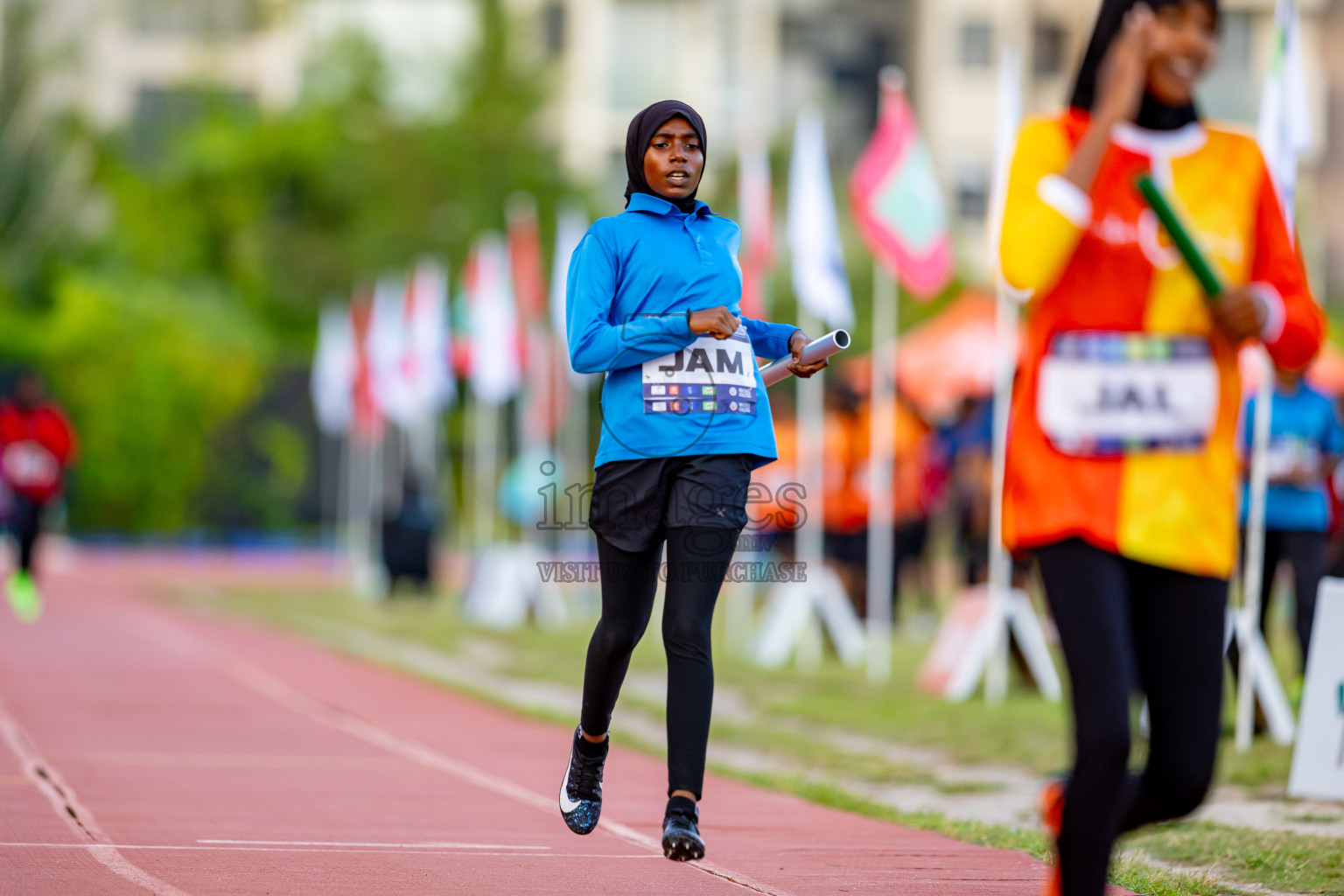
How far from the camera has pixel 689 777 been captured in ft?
17.2

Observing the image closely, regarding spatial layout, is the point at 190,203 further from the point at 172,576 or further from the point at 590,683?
the point at 590,683

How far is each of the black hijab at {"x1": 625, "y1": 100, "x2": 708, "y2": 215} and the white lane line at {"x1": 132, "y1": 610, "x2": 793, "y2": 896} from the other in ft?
6.09

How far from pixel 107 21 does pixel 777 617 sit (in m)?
42.9

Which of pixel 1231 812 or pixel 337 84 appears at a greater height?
pixel 337 84

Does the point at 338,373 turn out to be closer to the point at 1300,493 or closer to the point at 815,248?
the point at 815,248

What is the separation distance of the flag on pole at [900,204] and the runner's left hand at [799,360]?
8.41m

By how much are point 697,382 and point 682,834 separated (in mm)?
1162

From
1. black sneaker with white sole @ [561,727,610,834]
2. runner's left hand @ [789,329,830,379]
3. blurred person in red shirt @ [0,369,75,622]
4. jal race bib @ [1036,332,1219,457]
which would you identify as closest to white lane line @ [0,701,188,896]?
black sneaker with white sole @ [561,727,610,834]

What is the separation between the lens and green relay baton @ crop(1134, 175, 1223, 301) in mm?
3895

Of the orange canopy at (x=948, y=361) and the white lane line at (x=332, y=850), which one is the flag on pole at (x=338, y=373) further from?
the white lane line at (x=332, y=850)

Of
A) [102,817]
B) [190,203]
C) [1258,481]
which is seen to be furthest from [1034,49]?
[102,817]

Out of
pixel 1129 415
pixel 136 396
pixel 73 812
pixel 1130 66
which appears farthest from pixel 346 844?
pixel 136 396

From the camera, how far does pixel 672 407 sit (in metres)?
5.31

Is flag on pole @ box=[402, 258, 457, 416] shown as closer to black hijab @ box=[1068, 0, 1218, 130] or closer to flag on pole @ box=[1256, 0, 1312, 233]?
flag on pole @ box=[1256, 0, 1312, 233]
